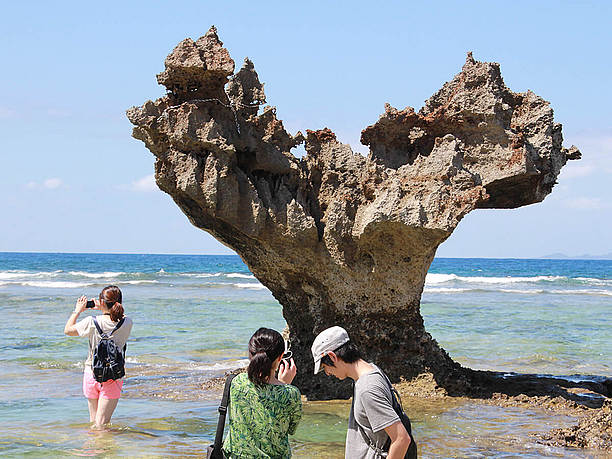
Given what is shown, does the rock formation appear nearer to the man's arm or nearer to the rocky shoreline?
the rocky shoreline

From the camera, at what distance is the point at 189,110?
24.7 feet

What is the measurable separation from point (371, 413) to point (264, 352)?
634 mm

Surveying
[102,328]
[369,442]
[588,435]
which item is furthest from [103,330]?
[588,435]

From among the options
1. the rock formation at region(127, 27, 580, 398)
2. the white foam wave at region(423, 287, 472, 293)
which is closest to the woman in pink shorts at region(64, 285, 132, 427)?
the rock formation at region(127, 27, 580, 398)

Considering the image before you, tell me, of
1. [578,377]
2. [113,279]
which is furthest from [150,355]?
[113,279]

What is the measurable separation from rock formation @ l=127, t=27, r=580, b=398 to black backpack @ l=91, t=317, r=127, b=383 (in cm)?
202

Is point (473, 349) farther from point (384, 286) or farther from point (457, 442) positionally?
point (457, 442)

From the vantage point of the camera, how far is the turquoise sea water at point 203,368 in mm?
6676

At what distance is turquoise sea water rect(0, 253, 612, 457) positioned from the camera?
6.68 m

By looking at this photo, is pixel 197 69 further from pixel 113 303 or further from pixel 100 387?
pixel 100 387

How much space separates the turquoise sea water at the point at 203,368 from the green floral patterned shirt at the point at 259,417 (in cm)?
278

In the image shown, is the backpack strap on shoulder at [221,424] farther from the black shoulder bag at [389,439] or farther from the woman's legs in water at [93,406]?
the woman's legs in water at [93,406]

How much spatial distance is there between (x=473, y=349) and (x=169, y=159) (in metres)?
7.94

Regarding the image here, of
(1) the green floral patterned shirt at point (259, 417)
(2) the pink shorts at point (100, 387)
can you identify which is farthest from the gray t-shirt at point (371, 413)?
(2) the pink shorts at point (100, 387)
